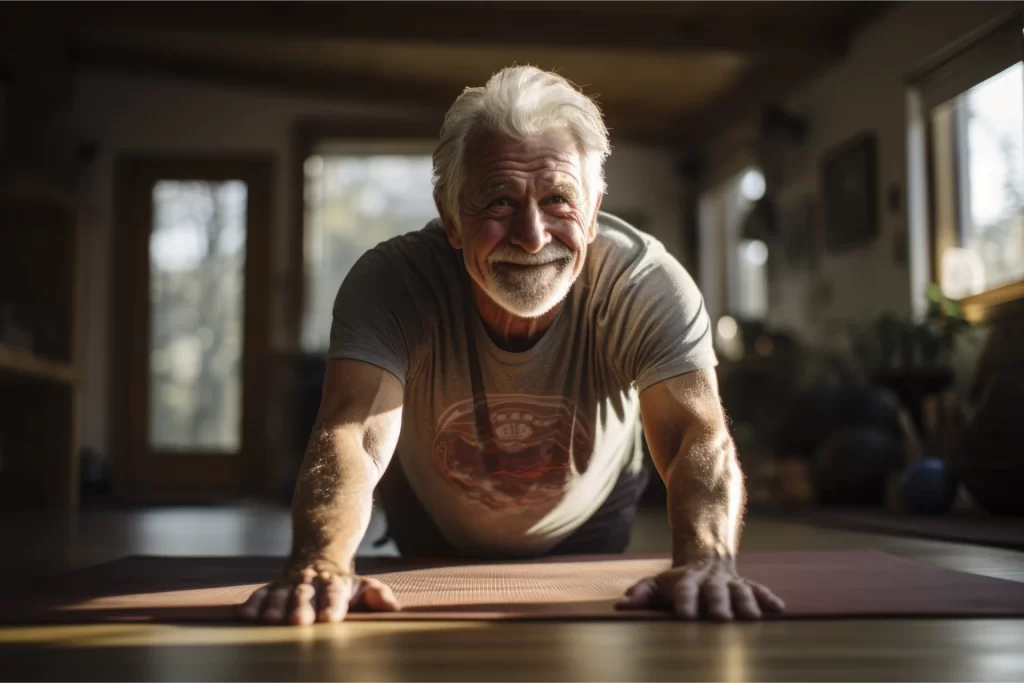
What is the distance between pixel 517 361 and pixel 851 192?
189 inches

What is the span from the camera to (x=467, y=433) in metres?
2.17

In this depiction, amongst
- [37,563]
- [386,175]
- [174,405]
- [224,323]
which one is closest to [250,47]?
[386,175]

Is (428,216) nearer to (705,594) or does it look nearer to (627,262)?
(627,262)

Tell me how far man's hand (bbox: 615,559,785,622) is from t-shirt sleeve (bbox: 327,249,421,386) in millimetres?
571

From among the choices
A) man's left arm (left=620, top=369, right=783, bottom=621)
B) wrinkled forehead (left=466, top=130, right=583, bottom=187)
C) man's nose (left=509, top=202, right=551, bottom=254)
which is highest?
wrinkled forehead (left=466, top=130, right=583, bottom=187)

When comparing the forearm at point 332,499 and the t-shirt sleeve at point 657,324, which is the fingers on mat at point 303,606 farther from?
the t-shirt sleeve at point 657,324

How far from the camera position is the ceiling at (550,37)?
21.7ft

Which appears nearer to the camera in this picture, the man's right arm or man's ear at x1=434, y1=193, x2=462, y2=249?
the man's right arm

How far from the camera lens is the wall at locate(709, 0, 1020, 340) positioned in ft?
18.1

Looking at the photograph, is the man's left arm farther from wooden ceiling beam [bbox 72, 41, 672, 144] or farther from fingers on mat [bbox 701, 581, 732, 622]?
wooden ceiling beam [bbox 72, 41, 672, 144]

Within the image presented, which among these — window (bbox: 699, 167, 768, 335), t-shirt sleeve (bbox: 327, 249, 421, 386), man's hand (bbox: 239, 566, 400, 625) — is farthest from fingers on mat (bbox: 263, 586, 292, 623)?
window (bbox: 699, 167, 768, 335)

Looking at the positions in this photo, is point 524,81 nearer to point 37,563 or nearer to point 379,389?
point 379,389

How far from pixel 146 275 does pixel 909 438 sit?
6.09 m

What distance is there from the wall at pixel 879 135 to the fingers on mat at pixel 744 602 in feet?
12.6
